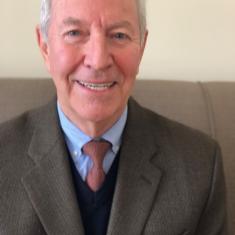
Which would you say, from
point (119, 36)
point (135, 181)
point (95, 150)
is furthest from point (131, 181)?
point (119, 36)

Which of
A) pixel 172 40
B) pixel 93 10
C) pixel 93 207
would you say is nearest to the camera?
pixel 93 10

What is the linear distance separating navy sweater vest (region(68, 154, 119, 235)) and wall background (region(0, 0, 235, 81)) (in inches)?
22.8

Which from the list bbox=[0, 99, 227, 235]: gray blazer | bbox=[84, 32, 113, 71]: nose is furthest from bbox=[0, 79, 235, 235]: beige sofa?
bbox=[84, 32, 113, 71]: nose

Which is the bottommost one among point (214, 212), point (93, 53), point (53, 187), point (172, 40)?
point (214, 212)

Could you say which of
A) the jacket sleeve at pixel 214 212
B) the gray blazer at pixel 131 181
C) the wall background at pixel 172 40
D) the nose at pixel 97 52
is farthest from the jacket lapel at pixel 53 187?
the wall background at pixel 172 40

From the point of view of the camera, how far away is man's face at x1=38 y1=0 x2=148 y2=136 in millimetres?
1002

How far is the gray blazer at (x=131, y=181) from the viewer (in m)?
1.05

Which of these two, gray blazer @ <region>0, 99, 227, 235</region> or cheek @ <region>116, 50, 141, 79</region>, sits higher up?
cheek @ <region>116, 50, 141, 79</region>

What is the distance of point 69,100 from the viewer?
1077mm

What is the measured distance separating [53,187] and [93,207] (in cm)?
11

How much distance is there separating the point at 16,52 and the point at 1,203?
64cm

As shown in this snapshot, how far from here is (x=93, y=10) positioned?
3.26 ft

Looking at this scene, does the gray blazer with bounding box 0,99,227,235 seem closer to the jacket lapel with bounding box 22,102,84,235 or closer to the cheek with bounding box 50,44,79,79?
the jacket lapel with bounding box 22,102,84,235

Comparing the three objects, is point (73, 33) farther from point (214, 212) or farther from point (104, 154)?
point (214, 212)
